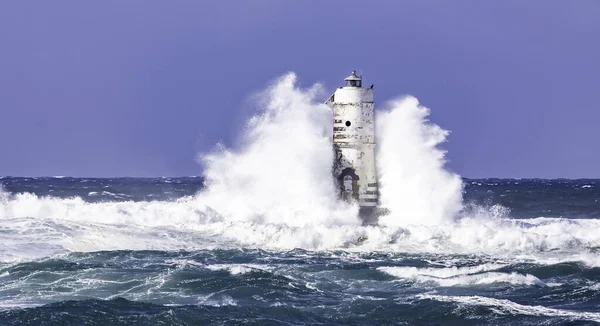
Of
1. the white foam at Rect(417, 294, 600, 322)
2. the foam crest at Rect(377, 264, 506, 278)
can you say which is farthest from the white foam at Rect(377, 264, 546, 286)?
the white foam at Rect(417, 294, 600, 322)

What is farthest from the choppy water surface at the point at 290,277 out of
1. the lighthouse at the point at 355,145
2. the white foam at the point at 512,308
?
the lighthouse at the point at 355,145

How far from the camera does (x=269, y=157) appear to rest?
36406mm

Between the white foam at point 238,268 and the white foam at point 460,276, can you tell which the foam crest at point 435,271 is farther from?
the white foam at point 238,268

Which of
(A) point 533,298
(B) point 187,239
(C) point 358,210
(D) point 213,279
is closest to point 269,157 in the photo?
(C) point 358,210

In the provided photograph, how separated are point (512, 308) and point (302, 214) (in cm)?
1408

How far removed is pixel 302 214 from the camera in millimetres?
33219

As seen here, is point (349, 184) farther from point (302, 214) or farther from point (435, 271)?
point (435, 271)

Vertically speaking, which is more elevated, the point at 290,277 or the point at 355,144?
the point at 355,144

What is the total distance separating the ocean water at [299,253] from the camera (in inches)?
771

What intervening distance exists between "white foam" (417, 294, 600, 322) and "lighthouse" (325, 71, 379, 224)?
41.0 feet

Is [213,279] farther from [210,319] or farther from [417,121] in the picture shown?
[417,121]

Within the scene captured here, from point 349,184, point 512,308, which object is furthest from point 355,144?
point 512,308

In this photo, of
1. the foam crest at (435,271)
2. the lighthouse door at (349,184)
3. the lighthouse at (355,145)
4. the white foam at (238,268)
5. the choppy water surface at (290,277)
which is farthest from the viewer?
the lighthouse door at (349,184)

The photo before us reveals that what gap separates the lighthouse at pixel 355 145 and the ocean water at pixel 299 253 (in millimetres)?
452
